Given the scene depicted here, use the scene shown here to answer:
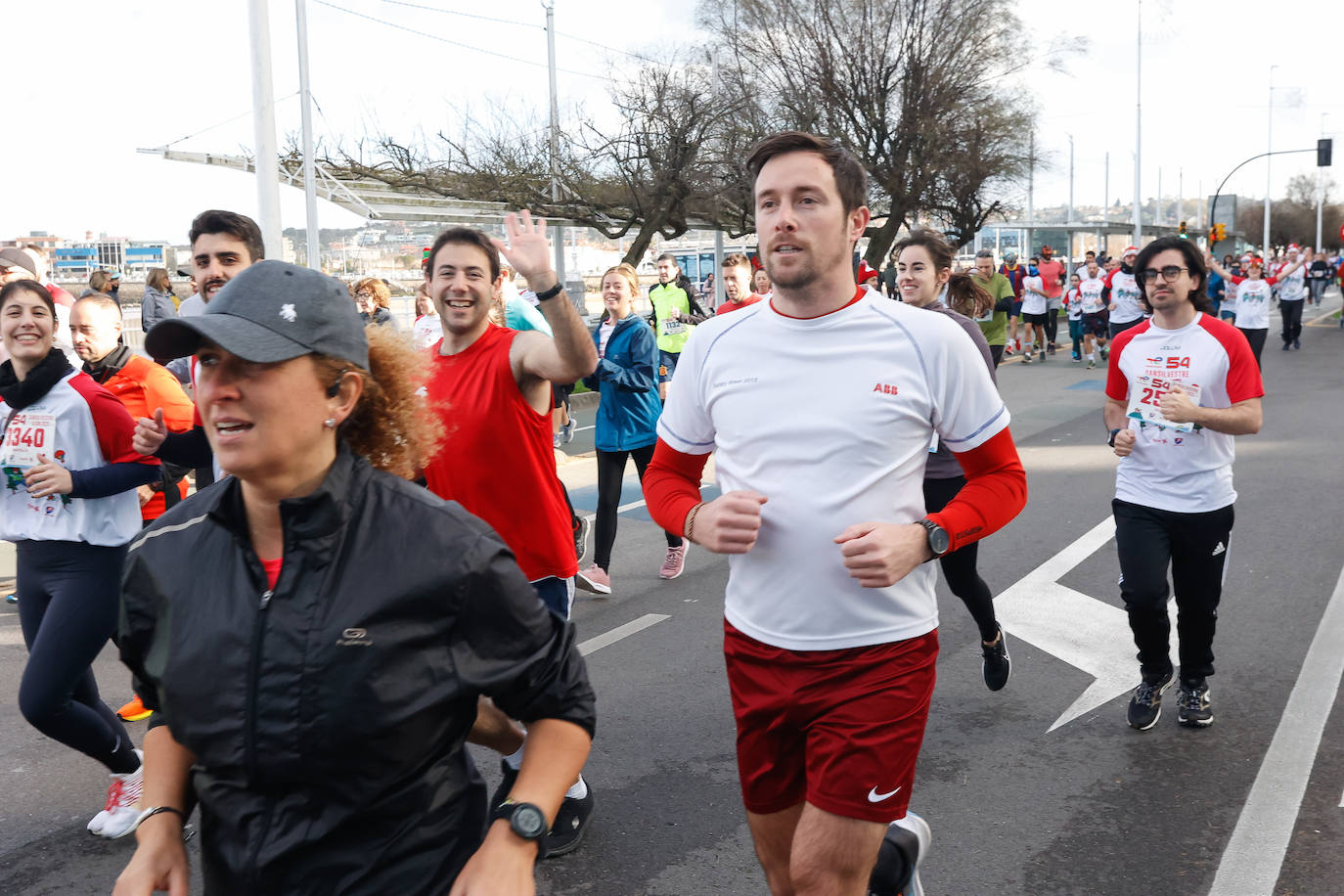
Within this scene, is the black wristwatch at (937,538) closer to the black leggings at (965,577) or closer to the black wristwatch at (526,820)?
the black wristwatch at (526,820)

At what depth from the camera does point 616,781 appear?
4555mm

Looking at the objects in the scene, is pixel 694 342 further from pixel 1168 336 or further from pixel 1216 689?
pixel 1216 689

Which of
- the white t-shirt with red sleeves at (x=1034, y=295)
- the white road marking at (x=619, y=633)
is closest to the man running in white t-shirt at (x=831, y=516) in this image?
the white road marking at (x=619, y=633)

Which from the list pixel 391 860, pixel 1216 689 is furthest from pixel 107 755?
pixel 1216 689

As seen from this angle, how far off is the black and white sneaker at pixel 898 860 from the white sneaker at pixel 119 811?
2.63m

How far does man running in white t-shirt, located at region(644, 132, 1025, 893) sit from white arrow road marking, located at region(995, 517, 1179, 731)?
250 centimetres

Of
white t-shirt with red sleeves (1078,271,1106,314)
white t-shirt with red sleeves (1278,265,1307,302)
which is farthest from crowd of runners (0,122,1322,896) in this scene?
white t-shirt with red sleeves (1278,265,1307,302)

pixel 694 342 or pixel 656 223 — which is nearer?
pixel 694 342

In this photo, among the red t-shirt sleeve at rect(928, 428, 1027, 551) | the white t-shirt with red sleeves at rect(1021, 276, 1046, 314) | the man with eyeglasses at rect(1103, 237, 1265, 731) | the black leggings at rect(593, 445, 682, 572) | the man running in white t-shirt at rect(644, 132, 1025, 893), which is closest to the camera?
the man running in white t-shirt at rect(644, 132, 1025, 893)

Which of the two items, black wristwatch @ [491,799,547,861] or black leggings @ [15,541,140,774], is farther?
black leggings @ [15,541,140,774]

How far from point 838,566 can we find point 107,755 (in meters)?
2.78

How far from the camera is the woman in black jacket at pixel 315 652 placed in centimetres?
179

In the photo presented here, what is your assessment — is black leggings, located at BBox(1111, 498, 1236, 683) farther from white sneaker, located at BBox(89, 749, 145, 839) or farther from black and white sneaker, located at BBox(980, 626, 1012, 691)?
white sneaker, located at BBox(89, 749, 145, 839)

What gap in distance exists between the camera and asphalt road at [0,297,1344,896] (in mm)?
3832
